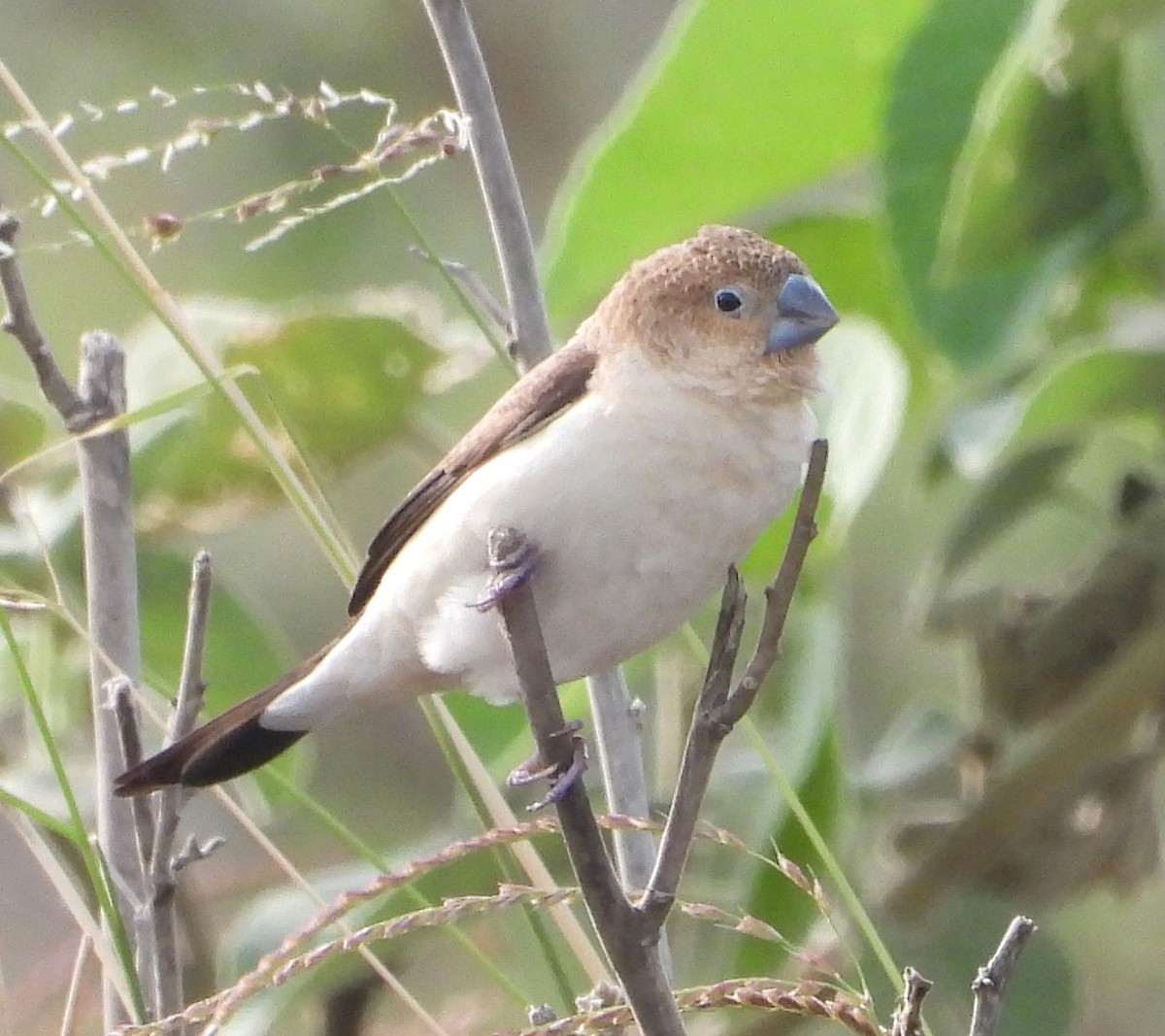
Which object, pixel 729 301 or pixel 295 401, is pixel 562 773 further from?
pixel 295 401

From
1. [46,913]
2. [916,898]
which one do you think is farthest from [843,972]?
[46,913]

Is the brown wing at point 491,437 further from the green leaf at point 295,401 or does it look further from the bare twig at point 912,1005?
the bare twig at point 912,1005

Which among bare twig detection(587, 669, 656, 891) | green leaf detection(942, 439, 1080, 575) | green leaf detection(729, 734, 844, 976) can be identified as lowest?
green leaf detection(729, 734, 844, 976)

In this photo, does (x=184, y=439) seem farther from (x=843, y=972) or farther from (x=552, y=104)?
(x=552, y=104)

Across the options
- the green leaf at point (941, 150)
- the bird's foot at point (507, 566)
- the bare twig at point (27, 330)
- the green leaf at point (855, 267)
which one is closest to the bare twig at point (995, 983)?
the bird's foot at point (507, 566)

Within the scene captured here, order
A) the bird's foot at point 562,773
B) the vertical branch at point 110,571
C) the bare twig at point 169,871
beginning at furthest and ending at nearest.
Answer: the vertical branch at point 110,571
the bare twig at point 169,871
the bird's foot at point 562,773

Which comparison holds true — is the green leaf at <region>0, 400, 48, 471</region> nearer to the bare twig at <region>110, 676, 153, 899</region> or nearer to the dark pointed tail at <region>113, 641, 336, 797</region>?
the dark pointed tail at <region>113, 641, 336, 797</region>

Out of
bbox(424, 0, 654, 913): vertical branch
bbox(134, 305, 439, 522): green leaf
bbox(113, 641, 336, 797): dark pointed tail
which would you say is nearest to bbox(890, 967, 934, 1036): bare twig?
Result: bbox(424, 0, 654, 913): vertical branch

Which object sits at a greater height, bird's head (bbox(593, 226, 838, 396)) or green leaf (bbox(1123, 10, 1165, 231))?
green leaf (bbox(1123, 10, 1165, 231))
